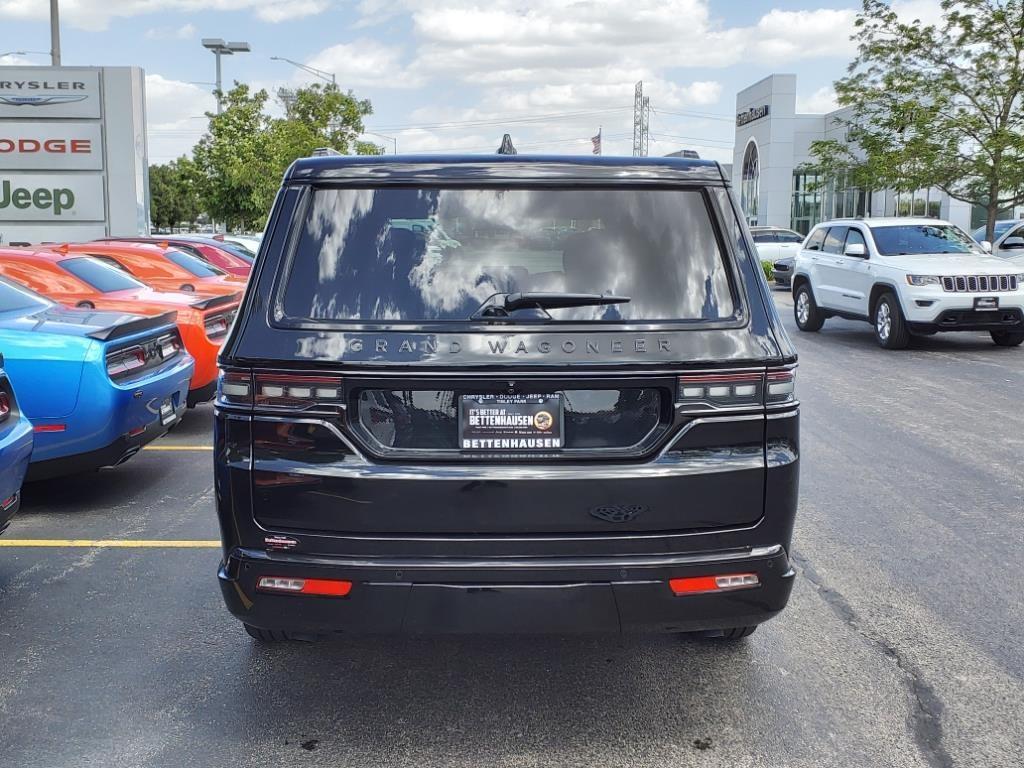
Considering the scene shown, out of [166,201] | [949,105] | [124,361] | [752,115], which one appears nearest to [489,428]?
[124,361]

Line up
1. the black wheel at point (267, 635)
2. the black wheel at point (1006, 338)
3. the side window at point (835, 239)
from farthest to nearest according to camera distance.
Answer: the side window at point (835, 239) < the black wheel at point (1006, 338) < the black wheel at point (267, 635)

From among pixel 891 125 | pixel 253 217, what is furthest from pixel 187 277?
pixel 253 217

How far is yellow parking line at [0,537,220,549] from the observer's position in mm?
5723

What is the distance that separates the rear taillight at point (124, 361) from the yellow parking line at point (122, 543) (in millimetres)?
1081

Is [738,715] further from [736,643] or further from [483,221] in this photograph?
[483,221]

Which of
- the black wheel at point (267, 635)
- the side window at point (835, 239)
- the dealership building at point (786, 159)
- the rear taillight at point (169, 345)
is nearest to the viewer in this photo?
the black wheel at point (267, 635)

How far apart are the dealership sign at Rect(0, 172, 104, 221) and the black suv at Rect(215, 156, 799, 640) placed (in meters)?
25.4

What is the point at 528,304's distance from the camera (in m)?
3.26

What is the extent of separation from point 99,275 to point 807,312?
38.8 ft

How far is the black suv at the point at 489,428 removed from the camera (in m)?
3.21

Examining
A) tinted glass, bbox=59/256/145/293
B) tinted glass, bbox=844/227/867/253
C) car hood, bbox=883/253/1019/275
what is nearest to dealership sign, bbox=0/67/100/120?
tinted glass, bbox=59/256/145/293

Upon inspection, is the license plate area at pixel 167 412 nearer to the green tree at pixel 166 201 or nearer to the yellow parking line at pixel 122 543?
the yellow parking line at pixel 122 543

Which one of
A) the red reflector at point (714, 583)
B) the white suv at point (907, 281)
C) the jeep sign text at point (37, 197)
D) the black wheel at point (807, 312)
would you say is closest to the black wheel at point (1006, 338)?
Answer: the white suv at point (907, 281)

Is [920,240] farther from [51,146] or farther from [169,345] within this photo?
[51,146]
